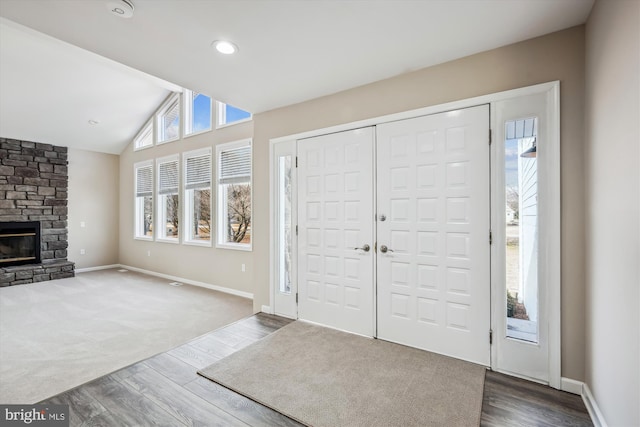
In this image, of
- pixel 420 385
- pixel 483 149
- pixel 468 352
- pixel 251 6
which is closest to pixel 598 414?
pixel 468 352

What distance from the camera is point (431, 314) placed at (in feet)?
8.67

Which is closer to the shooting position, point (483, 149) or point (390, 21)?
point (390, 21)

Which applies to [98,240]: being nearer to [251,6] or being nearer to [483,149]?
[251,6]

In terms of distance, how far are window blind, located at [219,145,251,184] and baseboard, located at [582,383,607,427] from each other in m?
4.40

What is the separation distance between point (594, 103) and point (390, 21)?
143 cm

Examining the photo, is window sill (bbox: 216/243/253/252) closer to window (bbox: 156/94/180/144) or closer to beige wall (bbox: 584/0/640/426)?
window (bbox: 156/94/180/144)

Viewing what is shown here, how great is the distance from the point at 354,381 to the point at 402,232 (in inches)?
52.9

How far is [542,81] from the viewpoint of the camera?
7.18 ft

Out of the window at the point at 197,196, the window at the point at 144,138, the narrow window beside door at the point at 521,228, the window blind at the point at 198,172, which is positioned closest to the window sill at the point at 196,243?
the window at the point at 197,196

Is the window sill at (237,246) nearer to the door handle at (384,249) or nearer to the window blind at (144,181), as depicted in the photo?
the door handle at (384,249)

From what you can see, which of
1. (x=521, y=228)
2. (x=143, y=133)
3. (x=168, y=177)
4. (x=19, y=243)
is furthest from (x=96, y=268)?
(x=521, y=228)

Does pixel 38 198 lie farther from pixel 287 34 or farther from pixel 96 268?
pixel 287 34

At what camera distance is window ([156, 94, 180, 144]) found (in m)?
6.01

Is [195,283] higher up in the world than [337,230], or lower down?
lower down
